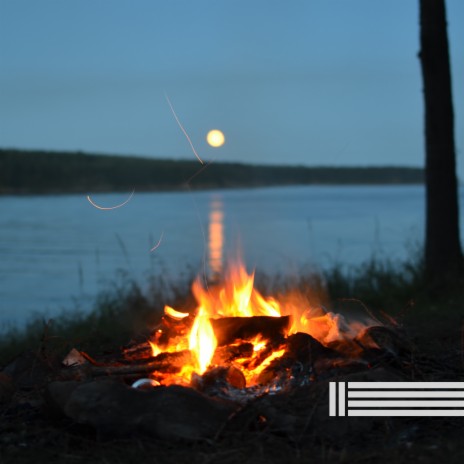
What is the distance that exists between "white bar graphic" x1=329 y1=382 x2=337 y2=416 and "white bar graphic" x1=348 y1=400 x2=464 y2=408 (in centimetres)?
10

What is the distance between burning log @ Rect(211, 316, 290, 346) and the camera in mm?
5391

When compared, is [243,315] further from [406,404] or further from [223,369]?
[406,404]

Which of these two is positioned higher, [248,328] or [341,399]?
[248,328]

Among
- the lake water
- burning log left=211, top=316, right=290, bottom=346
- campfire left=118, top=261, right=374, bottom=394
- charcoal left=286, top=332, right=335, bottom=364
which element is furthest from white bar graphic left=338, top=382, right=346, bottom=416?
the lake water

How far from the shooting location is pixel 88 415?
438 cm

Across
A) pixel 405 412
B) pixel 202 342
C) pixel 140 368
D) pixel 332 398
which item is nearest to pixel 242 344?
pixel 202 342

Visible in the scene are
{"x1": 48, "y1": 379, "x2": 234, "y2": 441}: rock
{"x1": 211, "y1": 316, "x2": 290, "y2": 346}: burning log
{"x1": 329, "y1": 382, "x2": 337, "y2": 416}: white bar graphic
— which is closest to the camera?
{"x1": 48, "y1": 379, "x2": 234, "y2": 441}: rock

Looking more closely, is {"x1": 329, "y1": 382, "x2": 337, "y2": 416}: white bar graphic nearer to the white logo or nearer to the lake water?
the white logo

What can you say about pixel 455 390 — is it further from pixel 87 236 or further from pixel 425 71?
pixel 87 236

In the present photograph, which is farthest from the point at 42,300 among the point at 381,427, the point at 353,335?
the point at 381,427

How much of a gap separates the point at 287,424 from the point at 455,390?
4.01 feet

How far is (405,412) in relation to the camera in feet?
15.0

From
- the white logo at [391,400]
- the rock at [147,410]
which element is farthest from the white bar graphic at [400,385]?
the rock at [147,410]

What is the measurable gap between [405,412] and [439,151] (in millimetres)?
6237
